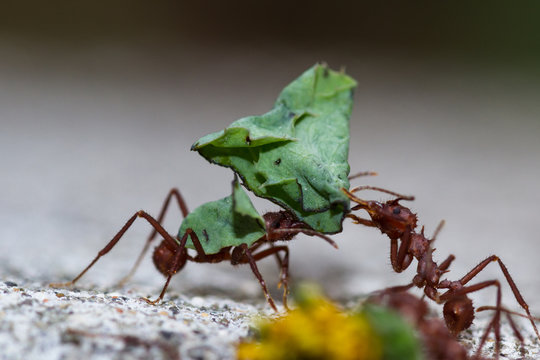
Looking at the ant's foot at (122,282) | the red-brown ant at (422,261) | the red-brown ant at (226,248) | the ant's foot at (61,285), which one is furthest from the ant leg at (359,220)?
the ant's foot at (61,285)

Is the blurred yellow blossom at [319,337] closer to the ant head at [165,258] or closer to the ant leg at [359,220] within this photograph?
the ant leg at [359,220]

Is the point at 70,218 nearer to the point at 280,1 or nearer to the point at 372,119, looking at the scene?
the point at 372,119

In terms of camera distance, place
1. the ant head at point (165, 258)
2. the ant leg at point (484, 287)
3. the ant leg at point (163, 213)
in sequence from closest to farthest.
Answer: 1. the ant leg at point (484, 287)
2. the ant head at point (165, 258)
3. the ant leg at point (163, 213)

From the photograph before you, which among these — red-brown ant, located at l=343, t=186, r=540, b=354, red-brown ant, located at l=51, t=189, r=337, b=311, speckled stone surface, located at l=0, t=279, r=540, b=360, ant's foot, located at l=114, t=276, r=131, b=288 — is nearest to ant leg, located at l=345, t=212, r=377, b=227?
red-brown ant, located at l=343, t=186, r=540, b=354

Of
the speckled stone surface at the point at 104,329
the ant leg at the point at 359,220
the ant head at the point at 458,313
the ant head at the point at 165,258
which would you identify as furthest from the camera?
the ant head at the point at 165,258

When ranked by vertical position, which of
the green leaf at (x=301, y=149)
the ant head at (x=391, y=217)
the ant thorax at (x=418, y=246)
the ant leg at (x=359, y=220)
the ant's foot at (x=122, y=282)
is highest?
the green leaf at (x=301, y=149)

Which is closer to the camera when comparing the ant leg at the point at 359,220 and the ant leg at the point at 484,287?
the ant leg at the point at 484,287

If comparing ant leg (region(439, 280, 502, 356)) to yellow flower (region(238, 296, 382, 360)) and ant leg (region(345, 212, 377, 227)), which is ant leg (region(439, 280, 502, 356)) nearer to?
ant leg (region(345, 212, 377, 227))
